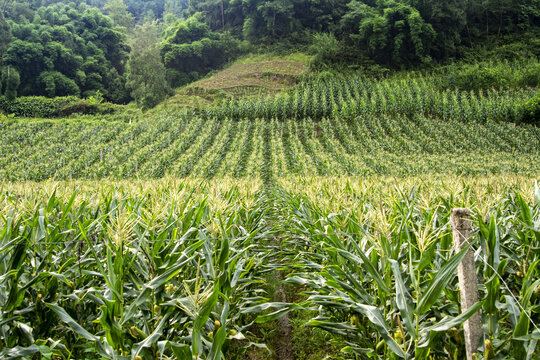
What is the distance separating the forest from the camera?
138 feet

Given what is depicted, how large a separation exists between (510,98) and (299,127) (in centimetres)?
2175

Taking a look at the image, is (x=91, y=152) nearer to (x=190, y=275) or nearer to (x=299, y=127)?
(x=299, y=127)

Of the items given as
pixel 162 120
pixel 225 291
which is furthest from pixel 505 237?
pixel 162 120

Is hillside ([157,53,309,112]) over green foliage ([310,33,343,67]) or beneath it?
beneath

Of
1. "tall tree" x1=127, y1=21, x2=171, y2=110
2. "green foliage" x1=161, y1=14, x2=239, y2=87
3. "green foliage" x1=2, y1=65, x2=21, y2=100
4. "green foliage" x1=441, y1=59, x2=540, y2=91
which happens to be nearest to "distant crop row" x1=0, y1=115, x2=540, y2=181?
"green foliage" x1=441, y1=59, x2=540, y2=91

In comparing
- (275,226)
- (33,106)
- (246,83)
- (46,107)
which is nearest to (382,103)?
(246,83)

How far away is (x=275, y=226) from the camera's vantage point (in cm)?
412

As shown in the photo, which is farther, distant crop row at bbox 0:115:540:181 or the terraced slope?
the terraced slope

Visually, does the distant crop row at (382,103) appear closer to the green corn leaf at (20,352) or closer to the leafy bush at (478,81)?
the leafy bush at (478,81)

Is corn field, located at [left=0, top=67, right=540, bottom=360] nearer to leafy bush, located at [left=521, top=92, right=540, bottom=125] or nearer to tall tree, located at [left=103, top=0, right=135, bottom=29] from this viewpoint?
leafy bush, located at [left=521, top=92, right=540, bottom=125]

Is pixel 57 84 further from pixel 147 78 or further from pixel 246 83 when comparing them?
pixel 246 83

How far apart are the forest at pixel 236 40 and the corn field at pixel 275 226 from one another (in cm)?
963

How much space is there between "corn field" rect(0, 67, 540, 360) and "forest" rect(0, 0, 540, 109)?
963 centimetres

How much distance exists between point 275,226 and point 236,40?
5850 cm
